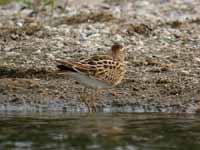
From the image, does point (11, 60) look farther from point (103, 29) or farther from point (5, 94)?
point (103, 29)

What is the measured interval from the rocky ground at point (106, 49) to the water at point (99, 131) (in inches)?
21.0

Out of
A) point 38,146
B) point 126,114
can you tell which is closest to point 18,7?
point 126,114

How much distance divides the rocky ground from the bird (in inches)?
8.5

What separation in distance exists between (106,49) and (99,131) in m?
4.10

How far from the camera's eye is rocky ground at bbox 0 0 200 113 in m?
11.1

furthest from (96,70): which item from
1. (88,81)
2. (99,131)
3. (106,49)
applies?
(106,49)

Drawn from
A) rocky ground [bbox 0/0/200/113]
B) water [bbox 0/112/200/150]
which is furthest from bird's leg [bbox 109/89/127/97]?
water [bbox 0/112/200/150]

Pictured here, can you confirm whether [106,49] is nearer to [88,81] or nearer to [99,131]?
[88,81]

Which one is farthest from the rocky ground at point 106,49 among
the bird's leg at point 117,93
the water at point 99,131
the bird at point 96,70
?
the water at point 99,131

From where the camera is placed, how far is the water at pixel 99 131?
8.88 m

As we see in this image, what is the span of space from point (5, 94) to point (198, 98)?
2481 millimetres

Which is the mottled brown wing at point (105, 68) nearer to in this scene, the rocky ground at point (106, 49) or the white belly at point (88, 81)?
the white belly at point (88, 81)

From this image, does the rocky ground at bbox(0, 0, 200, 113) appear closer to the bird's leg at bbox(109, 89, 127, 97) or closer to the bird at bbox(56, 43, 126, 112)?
the bird's leg at bbox(109, 89, 127, 97)

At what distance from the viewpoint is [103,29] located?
14.8 metres
